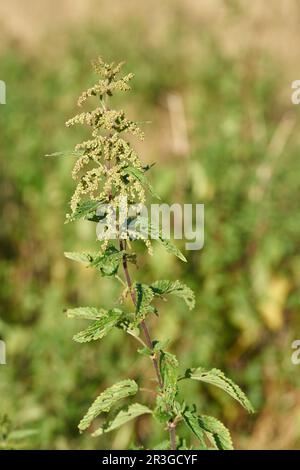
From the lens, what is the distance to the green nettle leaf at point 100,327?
1.91m

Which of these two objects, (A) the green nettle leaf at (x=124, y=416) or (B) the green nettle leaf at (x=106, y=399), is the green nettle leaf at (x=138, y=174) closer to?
(B) the green nettle leaf at (x=106, y=399)

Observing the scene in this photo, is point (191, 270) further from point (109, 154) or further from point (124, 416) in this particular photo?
point (109, 154)

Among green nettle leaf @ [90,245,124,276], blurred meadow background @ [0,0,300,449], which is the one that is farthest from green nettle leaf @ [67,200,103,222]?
blurred meadow background @ [0,0,300,449]

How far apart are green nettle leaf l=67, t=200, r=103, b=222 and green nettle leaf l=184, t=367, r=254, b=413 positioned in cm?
64

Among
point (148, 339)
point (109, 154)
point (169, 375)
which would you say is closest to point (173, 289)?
point (148, 339)

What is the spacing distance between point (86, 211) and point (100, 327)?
36 centimetres

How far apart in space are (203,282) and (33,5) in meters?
7.09

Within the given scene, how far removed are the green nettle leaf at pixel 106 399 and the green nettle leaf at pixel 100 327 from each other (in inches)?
8.9

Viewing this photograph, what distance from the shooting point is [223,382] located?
210cm

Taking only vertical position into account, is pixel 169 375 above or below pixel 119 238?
below

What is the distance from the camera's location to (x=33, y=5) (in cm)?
984

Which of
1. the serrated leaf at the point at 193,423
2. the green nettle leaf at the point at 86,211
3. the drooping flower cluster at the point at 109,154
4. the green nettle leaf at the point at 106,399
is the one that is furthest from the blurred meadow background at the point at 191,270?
the drooping flower cluster at the point at 109,154

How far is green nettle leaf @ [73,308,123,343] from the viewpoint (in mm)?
1914
